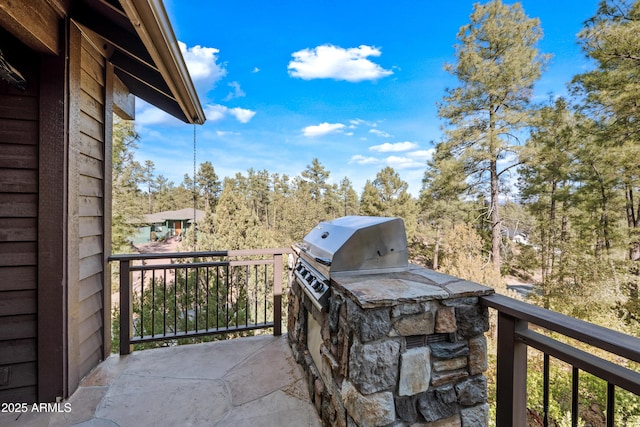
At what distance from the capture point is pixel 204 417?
6.09 feet

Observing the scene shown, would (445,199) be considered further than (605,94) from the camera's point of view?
Yes

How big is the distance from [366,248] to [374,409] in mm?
847

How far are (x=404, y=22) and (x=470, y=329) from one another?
8.87 metres

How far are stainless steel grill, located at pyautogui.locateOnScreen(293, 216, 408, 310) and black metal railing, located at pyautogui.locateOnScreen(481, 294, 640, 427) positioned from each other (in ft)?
1.96

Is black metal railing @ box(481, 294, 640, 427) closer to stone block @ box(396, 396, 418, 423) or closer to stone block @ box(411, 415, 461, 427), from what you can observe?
stone block @ box(411, 415, 461, 427)

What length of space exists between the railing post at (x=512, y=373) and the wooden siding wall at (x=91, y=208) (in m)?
2.65

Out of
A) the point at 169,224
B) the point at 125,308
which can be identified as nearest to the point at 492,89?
the point at 125,308

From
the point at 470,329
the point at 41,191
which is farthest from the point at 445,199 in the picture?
the point at 41,191

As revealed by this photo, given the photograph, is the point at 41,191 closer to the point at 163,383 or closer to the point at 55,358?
the point at 55,358

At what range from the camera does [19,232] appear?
6.09 feet

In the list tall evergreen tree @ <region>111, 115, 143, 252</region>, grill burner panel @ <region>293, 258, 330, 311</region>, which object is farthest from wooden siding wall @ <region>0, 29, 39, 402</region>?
tall evergreen tree @ <region>111, 115, 143, 252</region>

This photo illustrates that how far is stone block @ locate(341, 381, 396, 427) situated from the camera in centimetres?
131

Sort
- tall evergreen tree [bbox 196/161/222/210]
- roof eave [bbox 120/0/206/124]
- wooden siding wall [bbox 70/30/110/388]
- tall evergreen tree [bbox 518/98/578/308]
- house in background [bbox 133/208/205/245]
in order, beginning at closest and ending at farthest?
roof eave [bbox 120/0/206/124], wooden siding wall [bbox 70/30/110/388], tall evergreen tree [bbox 518/98/578/308], house in background [bbox 133/208/205/245], tall evergreen tree [bbox 196/161/222/210]

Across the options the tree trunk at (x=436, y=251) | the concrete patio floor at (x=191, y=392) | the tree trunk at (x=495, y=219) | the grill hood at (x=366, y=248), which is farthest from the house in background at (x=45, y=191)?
the tree trunk at (x=436, y=251)
